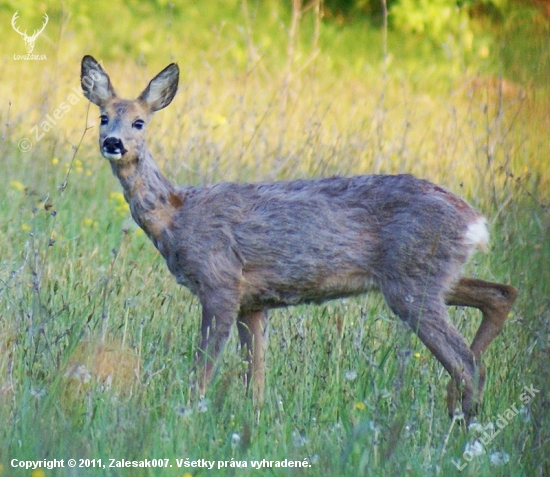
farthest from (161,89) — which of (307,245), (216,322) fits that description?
(216,322)

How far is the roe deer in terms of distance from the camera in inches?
203

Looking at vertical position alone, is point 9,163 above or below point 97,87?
below

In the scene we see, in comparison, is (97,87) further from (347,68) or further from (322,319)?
(347,68)

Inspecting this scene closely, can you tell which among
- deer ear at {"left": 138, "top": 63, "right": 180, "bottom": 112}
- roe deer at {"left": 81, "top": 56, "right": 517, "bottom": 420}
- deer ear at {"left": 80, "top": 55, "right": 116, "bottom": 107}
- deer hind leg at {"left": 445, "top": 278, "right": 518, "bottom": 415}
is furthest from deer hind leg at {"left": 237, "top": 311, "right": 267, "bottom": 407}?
deer ear at {"left": 80, "top": 55, "right": 116, "bottom": 107}

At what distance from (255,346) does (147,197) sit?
974 millimetres

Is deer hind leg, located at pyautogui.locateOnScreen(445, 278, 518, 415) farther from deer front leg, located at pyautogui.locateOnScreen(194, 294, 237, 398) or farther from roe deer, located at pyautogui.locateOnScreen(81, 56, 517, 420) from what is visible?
deer front leg, located at pyautogui.locateOnScreen(194, 294, 237, 398)

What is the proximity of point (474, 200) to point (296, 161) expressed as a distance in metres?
1.44

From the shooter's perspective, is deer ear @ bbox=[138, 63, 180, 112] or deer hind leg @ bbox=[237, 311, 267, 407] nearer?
deer hind leg @ bbox=[237, 311, 267, 407]

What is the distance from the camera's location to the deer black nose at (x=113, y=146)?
5191mm

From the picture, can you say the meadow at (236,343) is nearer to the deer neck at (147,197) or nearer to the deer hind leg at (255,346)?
the deer hind leg at (255,346)

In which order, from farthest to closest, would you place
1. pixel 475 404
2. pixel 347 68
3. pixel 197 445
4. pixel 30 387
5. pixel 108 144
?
pixel 347 68
pixel 108 144
pixel 475 404
pixel 30 387
pixel 197 445

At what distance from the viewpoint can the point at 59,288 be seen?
558 centimetres

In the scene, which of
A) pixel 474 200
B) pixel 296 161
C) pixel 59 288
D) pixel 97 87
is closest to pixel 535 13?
pixel 474 200

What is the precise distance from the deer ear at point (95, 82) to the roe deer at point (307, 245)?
0.22 metres
